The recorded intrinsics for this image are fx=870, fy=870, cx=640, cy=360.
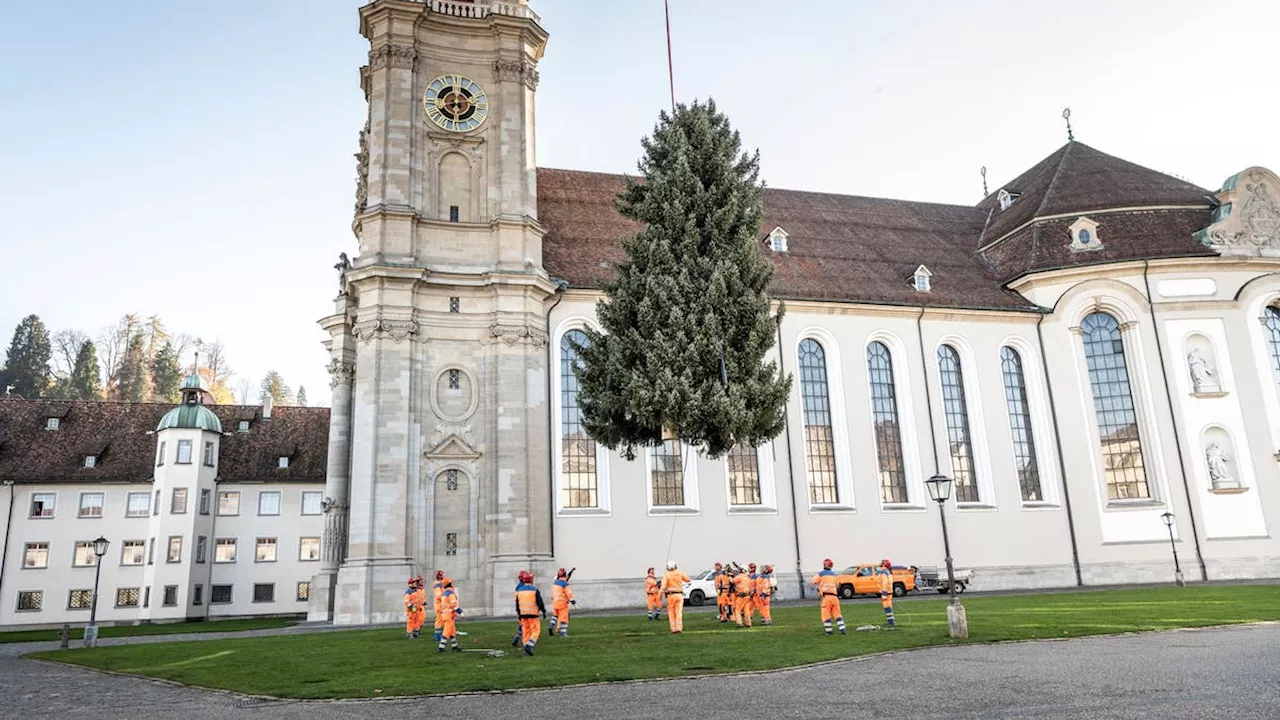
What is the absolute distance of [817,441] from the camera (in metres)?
32.8

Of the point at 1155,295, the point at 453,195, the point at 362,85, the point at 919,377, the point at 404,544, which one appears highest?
the point at 362,85

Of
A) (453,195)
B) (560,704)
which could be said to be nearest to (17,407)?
(453,195)

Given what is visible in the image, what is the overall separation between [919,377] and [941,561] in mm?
7034

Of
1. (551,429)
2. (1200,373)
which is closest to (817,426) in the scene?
(551,429)

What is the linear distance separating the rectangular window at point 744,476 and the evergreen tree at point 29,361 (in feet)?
217

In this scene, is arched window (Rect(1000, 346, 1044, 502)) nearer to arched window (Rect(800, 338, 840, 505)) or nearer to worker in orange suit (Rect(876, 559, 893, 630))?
arched window (Rect(800, 338, 840, 505))

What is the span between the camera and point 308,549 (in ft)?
163

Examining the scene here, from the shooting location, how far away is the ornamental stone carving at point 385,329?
28.4 metres

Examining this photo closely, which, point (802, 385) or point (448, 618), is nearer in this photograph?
point (448, 618)

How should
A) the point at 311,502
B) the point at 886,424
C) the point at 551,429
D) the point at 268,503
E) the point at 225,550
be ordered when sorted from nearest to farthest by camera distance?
the point at 551,429, the point at 886,424, the point at 225,550, the point at 268,503, the point at 311,502

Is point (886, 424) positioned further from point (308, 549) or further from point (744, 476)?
point (308, 549)

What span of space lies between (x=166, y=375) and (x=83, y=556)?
3043cm

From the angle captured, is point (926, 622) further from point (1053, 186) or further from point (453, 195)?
point (1053, 186)

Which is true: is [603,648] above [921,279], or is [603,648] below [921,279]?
below
